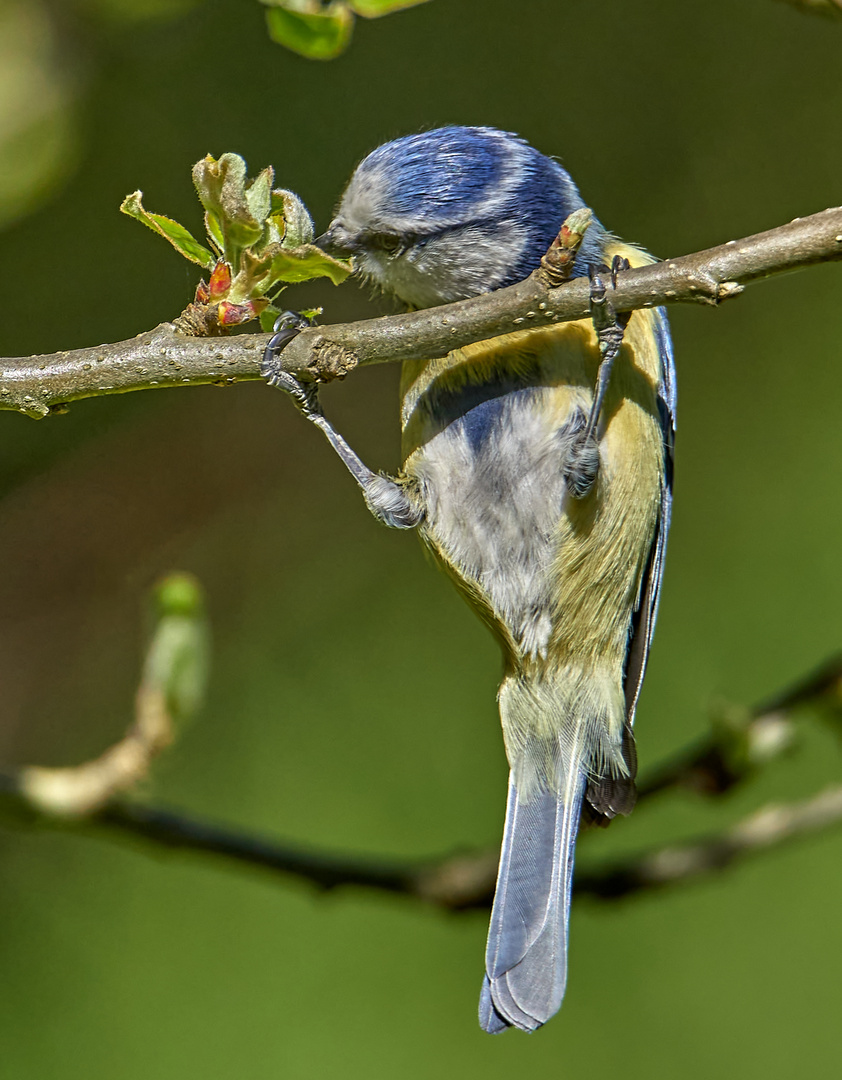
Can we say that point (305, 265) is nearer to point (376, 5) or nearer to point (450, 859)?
point (376, 5)

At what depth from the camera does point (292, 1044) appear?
8.62ft

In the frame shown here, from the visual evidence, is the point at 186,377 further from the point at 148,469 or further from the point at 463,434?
the point at 148,469

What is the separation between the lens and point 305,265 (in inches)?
45.2

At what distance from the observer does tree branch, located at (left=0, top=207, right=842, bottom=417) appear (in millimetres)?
1039

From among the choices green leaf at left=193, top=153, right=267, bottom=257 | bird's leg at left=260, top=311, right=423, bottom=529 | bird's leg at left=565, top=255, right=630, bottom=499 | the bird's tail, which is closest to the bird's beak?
bird's leg at left=260, top=311, right=423, bottom=529

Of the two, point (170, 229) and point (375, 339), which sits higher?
point (170, 229)

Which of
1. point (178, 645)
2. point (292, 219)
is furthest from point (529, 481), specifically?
point (292, 219)

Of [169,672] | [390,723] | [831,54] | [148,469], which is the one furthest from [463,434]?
[831,54]

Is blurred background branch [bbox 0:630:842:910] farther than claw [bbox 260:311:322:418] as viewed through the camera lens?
Yes

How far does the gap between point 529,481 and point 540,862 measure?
0.61 metres

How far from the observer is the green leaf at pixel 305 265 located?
1121 millimetres

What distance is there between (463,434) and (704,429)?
1819mm

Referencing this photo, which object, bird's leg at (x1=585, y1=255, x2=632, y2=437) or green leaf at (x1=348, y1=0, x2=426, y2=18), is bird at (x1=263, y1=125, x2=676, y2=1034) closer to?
bird's leg at (x1=585, y1=255, x2=632, y2=437)

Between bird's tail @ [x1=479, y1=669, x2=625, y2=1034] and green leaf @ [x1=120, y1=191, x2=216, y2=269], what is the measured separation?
1032 millimetres
